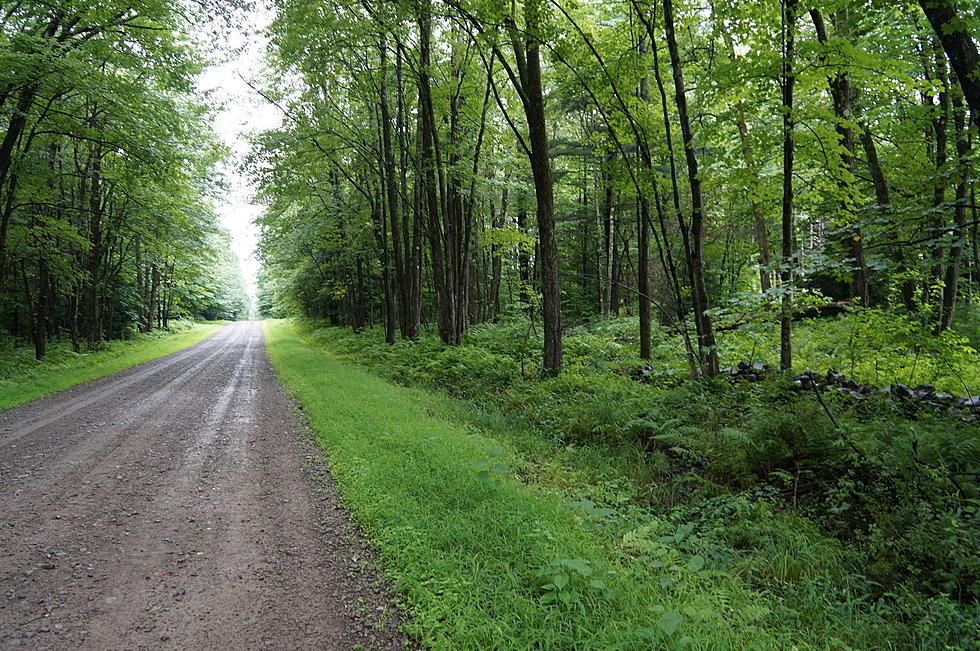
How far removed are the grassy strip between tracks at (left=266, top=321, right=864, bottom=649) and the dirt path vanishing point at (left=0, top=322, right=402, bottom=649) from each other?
1.05ft

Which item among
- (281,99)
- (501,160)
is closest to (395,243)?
(501,160)

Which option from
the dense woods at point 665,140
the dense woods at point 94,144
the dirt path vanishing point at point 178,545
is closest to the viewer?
the dirt path vanishing point at point 178,545

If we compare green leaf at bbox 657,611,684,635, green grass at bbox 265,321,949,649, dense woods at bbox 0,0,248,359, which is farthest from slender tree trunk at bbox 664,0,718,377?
dense woods at bbox 0,0,248,359

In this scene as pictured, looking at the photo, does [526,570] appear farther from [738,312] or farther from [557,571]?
[738,312]

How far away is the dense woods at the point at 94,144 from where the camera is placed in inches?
443

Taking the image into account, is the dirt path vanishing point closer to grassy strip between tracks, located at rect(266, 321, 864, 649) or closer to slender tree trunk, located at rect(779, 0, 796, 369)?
grassy strip between tracks, located at rect(266, 321, 864, 649)

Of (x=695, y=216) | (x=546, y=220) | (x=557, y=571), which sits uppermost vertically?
(x=546, y=220)

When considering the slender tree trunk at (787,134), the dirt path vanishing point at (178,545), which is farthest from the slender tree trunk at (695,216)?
the dirt path vanishing point at (178,545)

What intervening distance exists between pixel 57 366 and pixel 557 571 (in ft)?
61.8

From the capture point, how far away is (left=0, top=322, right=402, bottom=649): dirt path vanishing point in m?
2.93

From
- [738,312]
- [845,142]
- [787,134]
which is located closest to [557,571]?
[738,312]

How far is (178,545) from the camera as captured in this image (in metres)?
3.94

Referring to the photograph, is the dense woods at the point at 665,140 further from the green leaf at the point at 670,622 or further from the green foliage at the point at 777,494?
the green leaf at the point at 670,622

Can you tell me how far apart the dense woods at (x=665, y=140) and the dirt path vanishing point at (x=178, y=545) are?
18.3 feet
